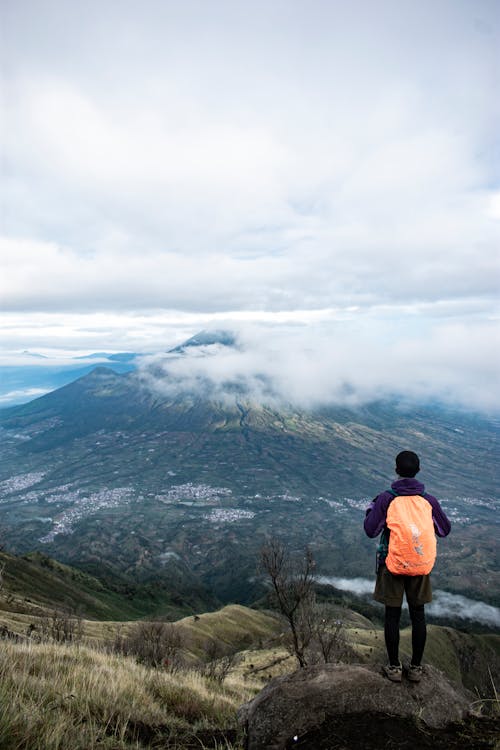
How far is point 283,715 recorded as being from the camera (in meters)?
5.21

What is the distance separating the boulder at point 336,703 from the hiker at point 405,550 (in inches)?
11.5

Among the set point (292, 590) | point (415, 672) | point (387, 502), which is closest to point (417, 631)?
point (415, 672)

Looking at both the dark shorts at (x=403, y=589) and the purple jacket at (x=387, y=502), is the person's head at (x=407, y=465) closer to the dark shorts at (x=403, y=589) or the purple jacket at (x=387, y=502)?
the purple jacket at (x=387, y=502)

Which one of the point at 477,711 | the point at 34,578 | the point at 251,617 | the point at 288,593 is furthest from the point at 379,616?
the point at 477,711

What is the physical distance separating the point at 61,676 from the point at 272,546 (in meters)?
24.4

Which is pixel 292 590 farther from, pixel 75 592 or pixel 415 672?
pixel 75 592

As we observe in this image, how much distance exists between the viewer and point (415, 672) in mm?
5922

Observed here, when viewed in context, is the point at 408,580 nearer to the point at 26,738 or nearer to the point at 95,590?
the point at 26,738

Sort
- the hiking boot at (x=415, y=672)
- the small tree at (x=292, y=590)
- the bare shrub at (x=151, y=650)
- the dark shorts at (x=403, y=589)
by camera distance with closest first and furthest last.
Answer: the hiking boot at (x=415, y=672) < the dark shorts at (x=403, y=589) < the bare shrub at (x=151, y=650) < the small tree at (x=292, y=590)

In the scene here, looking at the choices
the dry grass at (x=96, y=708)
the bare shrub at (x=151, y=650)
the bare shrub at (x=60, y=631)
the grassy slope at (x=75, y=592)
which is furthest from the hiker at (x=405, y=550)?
the grassy slope at (x=75, y=592)

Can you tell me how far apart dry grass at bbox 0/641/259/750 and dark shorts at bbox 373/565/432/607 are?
9.04 ft

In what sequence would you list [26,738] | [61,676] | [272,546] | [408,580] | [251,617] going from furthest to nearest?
[251,617] < [272,546] < [408,580] < [61,676] < [26,738]

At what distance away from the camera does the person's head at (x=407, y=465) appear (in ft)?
21.1

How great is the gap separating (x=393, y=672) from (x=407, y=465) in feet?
9.69
